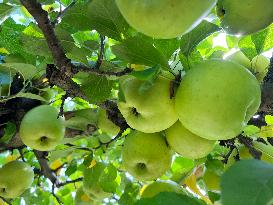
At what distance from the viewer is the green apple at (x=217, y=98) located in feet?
3.10

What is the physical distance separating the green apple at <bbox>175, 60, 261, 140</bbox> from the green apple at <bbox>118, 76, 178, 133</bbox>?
0.07 m

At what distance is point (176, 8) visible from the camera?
752 mm

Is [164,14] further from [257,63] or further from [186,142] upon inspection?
[257,63]

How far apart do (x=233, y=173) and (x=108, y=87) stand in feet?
2.60

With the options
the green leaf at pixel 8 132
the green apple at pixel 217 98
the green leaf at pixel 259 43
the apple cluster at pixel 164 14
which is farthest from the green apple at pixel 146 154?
the green leaf at pixel 8 132

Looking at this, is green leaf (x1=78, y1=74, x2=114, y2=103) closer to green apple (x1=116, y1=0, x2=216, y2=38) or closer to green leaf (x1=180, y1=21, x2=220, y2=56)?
green leaf (x1=180, y1=21, x2=220, y2=56)

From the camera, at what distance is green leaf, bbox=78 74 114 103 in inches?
54.8

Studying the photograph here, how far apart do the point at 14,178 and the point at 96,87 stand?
2.47 feet

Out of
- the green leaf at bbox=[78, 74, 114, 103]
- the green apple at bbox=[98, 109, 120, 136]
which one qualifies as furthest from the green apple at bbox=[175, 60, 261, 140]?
the green apple at bbox=[98, 109, 120, 136]

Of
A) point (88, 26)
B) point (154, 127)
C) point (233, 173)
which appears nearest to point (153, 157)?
point (154, 127)

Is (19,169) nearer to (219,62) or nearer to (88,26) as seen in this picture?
(88,26)

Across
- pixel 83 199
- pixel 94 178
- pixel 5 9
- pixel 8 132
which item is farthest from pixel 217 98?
pixel 83 199

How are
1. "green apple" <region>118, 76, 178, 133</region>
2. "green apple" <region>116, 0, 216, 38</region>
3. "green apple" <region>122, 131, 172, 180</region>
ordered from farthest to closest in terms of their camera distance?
"green apple" <region>122, 131, 172, 180</region>
"green apple" <region>118, 76, 178, 133</region>
"green apple" <region>116, 0, 216, 38</region>

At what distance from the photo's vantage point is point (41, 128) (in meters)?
1.63
